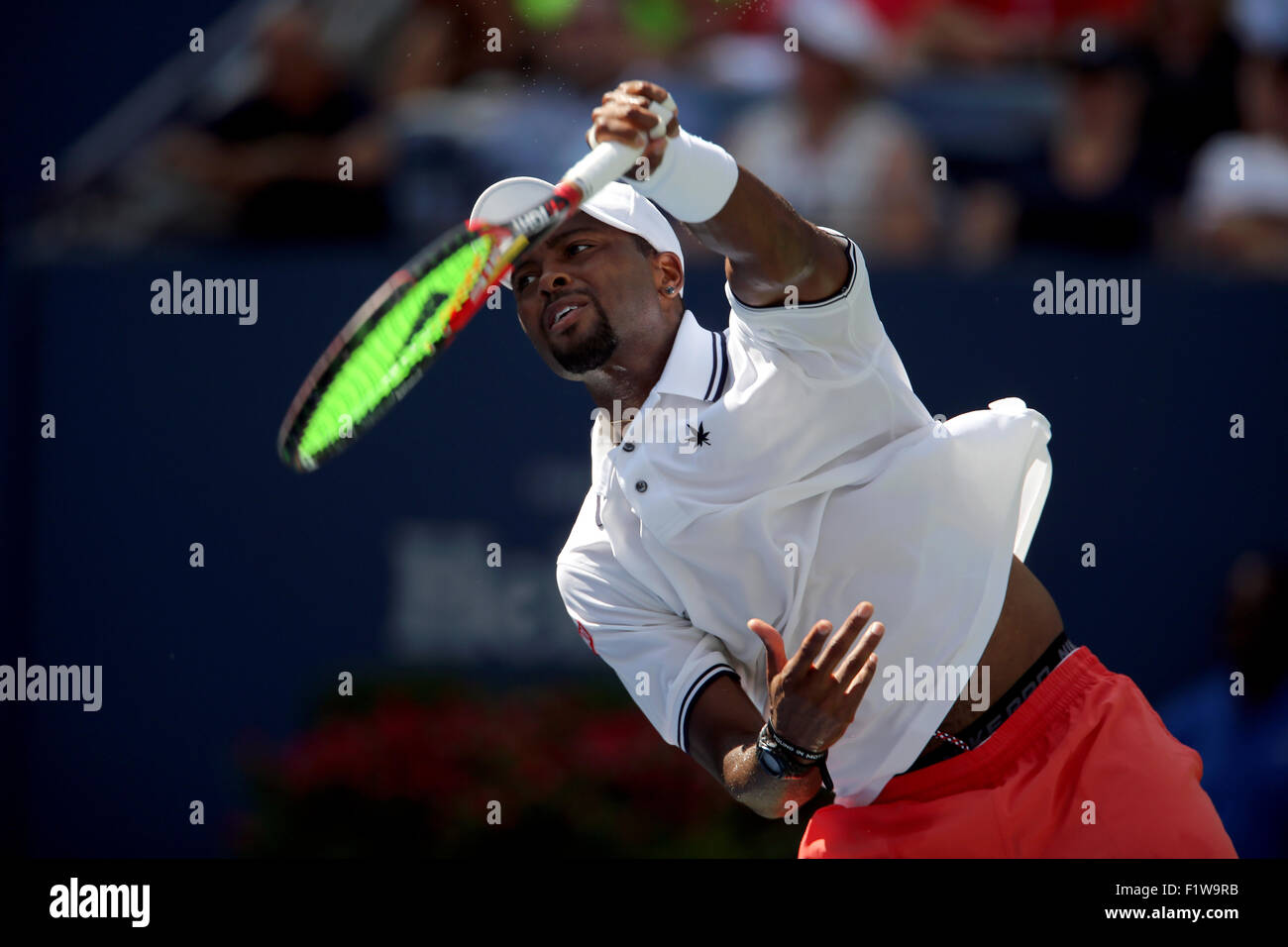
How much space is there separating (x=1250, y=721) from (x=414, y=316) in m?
2.99

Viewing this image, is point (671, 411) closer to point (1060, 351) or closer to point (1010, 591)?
point (1010, 591)

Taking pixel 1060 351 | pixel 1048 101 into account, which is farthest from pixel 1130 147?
pixel 1060 351

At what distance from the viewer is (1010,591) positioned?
3.43 metres

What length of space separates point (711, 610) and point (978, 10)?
13.0 ft

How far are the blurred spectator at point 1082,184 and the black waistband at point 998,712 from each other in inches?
107

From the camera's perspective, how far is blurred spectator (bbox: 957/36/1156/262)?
5887mm

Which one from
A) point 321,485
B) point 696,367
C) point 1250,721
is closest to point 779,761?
point 696,367

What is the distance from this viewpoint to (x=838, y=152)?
585 centimetres

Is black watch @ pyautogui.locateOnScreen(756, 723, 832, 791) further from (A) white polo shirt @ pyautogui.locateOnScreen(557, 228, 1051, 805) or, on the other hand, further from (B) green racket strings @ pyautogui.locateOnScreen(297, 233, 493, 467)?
(B) green racket strings @ pyautogui.locateOnScreen(297, 233, 493, 467)

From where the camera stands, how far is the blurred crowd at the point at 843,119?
5.89 metres

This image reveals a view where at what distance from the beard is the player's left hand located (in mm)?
389

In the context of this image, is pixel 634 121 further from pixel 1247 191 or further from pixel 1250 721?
pixel 1247 191

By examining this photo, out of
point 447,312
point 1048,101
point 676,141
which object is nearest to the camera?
point 676,141
